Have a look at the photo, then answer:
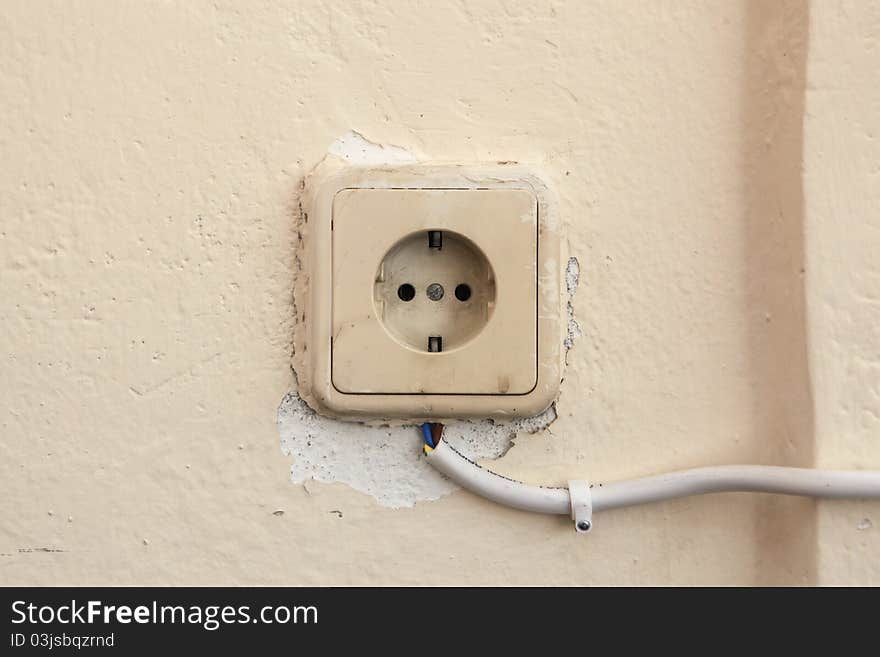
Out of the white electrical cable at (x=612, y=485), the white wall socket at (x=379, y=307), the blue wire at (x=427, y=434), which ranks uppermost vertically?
the white wall socket at (x=379, y=307)

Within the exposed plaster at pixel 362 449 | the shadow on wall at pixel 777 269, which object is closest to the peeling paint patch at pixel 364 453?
the exposed plaster at pixel 362 449

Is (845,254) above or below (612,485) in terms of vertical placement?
above

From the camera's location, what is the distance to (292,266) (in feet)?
1.70

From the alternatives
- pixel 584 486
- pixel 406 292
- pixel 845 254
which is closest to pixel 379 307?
pixel 406 292

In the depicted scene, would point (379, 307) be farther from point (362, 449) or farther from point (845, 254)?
point (845, 254)

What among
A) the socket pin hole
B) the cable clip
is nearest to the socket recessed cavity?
the socket pin hole

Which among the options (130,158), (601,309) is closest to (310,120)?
(130,158)

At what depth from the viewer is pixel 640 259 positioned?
52cm

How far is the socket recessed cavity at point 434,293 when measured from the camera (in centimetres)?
51

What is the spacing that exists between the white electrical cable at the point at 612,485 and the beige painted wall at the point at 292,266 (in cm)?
2

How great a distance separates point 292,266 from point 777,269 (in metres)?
0.36

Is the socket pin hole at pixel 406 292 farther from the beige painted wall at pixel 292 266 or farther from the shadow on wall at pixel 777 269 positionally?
the shadow on wall at pixel 777 269

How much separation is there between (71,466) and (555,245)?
1.29 ft

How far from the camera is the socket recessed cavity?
1.67 ft
